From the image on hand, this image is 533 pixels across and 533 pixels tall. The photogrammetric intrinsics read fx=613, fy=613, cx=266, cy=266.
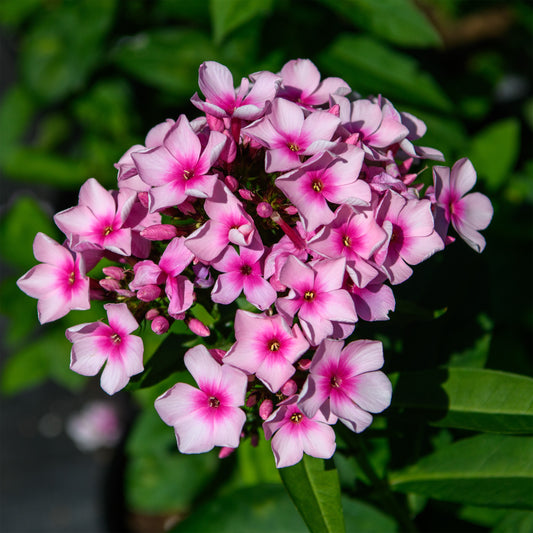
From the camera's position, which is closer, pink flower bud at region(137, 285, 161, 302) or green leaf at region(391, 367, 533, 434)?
pink flower bud at region(137, 285, 161, 302)

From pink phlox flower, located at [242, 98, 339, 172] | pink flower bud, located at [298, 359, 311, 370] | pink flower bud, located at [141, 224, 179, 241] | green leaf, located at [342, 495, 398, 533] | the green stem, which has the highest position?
pink phlox flower, located at [242, 98, 339, 172]

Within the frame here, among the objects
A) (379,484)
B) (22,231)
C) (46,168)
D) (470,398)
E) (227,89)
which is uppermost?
→ (227,89)

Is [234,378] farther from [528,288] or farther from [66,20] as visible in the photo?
[66,20]

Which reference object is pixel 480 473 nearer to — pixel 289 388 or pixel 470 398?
pixel 470 398

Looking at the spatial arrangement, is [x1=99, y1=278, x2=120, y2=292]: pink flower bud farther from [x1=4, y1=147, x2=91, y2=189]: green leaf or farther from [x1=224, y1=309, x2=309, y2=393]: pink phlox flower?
[x1=4, y1=147, x2=91, y2=189]: green leaf

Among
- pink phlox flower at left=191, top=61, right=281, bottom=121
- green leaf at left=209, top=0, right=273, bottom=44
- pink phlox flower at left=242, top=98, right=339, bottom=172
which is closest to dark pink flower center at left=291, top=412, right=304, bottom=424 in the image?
pink phlox flower at left=242, top=98, right=339, bottom=172

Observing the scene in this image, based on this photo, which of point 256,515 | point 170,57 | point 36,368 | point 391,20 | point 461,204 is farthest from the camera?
point 36,368

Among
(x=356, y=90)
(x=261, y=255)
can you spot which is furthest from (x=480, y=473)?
(x=356, y=90)
